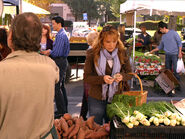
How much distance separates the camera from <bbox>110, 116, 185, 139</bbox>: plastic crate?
8.48 feet

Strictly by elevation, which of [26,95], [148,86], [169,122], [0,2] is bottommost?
[148,86]

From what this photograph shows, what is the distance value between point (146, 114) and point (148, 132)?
1.06 ft

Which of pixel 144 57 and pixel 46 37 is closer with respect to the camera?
pixel 46 37

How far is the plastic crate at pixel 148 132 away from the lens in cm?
259

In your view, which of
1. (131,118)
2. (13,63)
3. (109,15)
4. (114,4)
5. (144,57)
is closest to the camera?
(13,63)

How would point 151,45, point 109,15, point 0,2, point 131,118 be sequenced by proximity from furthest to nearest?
1. point 109,15
2. point 151,45
3. point 0,2
4. point 131,118

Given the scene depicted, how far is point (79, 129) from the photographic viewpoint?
3.19 m

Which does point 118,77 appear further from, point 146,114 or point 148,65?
point 148,65

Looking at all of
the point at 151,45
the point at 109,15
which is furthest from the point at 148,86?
the point at 109,15

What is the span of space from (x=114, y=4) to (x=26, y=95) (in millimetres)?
48201

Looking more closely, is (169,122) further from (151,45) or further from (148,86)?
(151,45)

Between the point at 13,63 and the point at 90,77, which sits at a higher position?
the point at 13,63

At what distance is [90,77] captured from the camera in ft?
10.9

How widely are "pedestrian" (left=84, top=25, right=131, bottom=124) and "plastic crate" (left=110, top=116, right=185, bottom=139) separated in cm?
76
